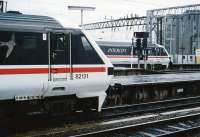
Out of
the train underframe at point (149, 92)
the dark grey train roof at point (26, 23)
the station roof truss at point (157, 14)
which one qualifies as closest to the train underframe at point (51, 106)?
the dark grey train roof at point (26, 23)

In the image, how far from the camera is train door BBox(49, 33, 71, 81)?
10328 mm

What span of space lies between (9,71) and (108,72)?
10.0 feet

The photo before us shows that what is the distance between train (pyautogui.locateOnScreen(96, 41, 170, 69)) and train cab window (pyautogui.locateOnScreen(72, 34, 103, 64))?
27615 mm

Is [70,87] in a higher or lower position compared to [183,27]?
lower

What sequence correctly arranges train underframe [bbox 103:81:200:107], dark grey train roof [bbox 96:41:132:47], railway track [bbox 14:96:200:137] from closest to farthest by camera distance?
1. railway track [bbox 14:96:200:137]
2. train underframe [bbox 103:81:200:107]
3. dark grey train roof [bbox 96:41:132:47]

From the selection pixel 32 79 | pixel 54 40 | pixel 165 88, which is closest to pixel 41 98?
pixel 32 79

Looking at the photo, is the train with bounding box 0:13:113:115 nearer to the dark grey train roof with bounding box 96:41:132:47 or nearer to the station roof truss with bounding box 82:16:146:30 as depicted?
the dark grey train roof with bounding box 96:41:132:47

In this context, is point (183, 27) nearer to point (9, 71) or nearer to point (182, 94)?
point (182, 94)

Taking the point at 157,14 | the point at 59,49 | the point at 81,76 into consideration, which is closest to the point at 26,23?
the point at 59,49

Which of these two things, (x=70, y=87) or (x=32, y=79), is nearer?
(x=32, y=79)

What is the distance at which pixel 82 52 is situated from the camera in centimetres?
1104

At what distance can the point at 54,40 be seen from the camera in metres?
10.5

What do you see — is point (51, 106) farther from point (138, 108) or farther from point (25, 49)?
point (138, 108)

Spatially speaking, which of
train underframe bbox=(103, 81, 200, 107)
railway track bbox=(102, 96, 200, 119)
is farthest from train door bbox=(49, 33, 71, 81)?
train underframe bbox=(103, 81, 200, 107)
